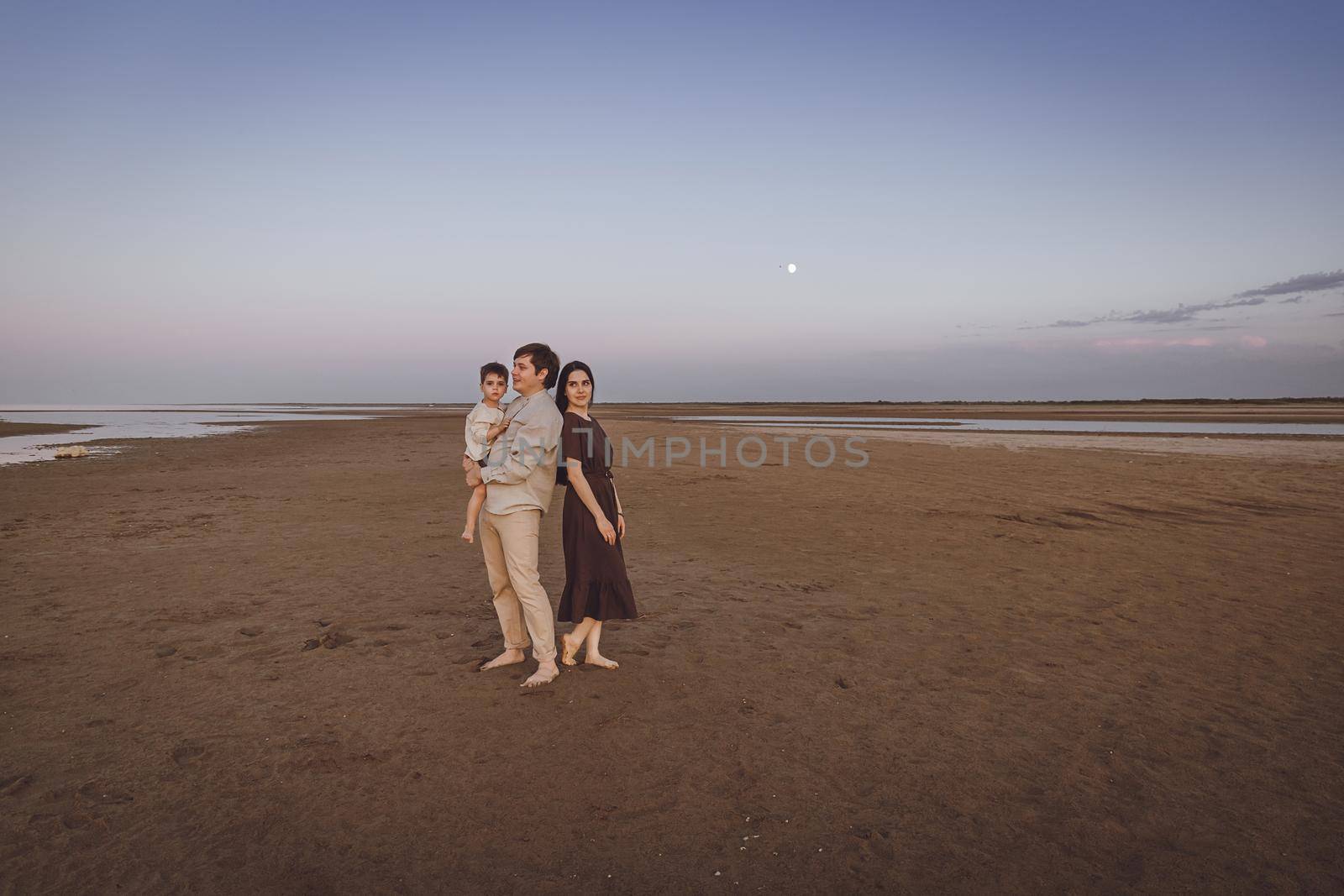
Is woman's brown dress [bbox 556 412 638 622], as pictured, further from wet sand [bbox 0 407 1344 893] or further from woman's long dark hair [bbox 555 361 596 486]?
wet sand [bbox 0 407 1344 893]

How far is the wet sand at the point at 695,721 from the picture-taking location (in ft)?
9.75

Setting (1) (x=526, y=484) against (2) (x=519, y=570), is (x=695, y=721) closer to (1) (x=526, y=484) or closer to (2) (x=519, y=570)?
(2) (x=519, y=570)

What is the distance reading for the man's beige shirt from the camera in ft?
14.4

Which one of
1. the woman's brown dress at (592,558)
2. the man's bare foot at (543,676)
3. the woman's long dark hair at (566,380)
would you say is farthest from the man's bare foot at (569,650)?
the woman's long dark hair at (566,380)

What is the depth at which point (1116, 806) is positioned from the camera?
3348 millimetres

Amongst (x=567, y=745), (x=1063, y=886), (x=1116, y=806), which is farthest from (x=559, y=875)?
(x=1116, y=806)

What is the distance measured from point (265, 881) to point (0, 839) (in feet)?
4.28

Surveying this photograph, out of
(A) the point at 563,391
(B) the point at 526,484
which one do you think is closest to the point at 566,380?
(A) the point at 563,391

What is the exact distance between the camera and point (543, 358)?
4617 millimetres

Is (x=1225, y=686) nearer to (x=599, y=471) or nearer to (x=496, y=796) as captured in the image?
(x=599, y=471)

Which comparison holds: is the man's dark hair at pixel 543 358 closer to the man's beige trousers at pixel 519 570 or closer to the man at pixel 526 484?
the man at pixel 526 484

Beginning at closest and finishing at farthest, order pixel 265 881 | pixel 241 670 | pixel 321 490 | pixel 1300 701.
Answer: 1. pixel 265 881
2. pixel 1300 701
3. pixel 241 670
4. pixel 321 490

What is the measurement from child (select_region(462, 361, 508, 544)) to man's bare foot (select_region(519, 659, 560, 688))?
3.37 ft

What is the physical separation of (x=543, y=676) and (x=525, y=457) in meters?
1.55
